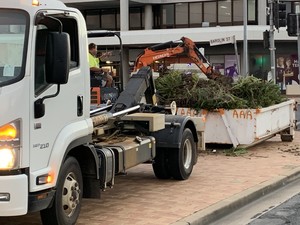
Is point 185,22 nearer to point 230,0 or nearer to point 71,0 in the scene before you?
point 230,0

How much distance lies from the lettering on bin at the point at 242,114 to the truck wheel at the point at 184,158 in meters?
3.05

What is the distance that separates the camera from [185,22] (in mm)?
46938

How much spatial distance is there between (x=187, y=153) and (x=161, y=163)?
0.60 meters

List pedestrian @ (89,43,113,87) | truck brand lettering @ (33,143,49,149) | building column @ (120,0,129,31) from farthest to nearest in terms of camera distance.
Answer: building column @ (120,0,129,31), pedestrian @ (89,43,113,87), truck brand lettering @ (33,143,49,149)

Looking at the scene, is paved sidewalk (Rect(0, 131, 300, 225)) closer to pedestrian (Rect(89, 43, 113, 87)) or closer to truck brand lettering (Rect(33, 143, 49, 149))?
truck brand lettering (Rect(33, 143, 49, 149))

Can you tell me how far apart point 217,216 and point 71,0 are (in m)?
41.2

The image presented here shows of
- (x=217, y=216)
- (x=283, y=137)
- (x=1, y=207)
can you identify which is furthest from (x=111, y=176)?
(x=283, y=137)

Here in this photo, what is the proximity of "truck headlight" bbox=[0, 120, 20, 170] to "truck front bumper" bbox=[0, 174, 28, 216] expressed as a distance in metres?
0.12

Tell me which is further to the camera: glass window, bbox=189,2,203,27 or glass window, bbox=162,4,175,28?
glass window, bbox=162,4,175,28

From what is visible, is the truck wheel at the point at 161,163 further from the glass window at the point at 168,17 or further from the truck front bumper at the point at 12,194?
the glass window at the point at 168,17

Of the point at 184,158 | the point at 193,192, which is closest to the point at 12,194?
the point at 193,192

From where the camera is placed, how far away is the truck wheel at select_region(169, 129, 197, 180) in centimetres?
982

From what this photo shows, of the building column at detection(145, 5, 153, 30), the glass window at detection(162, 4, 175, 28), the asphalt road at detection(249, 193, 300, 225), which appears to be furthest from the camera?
the building column at detection(145, 5, 153, 30)

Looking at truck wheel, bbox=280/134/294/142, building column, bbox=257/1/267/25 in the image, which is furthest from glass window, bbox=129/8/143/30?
truck wheel, bbox=280/134/294/142
